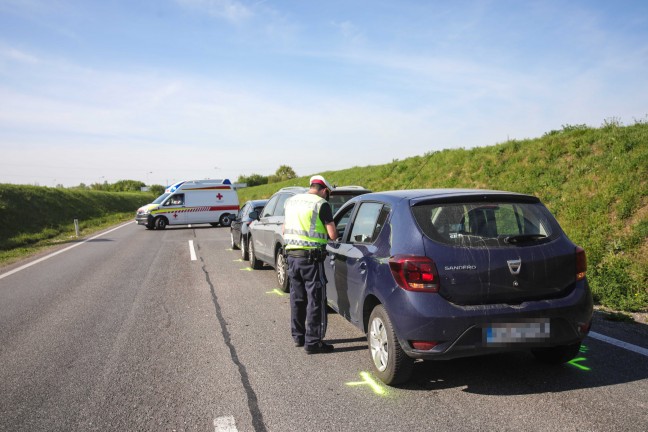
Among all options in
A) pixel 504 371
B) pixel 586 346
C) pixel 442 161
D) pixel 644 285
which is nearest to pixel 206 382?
pixel 504 371

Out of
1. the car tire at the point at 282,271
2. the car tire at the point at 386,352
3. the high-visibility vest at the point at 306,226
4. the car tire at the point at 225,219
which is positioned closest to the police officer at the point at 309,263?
the high-visibility vest at the point at 306,226

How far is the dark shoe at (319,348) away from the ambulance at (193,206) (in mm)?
21669

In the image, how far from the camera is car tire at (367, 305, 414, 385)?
4.04 metres

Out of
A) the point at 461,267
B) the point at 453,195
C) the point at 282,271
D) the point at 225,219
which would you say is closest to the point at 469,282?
the point at 461,267

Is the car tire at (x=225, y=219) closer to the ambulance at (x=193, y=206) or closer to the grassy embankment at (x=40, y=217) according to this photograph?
the ambulance at (x=193, y=206)

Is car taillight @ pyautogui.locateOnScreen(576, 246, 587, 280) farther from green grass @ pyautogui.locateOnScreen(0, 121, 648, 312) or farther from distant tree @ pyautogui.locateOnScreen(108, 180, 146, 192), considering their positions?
distant tree @ pyautogui.locateOnScreen(108, 180, 146, 192)

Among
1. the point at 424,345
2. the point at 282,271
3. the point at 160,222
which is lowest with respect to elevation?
the point at 160,222

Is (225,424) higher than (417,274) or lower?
lower

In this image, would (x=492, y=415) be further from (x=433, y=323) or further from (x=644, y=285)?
(x=644, y=285)

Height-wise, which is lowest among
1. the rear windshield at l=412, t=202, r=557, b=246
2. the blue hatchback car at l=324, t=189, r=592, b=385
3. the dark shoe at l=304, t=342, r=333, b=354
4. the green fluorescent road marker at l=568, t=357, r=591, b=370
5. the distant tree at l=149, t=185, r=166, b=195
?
the green fluorescent road marker at l=568, t=357, r=591, b=370

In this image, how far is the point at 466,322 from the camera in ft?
12.4

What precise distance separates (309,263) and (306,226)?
1.26 ft

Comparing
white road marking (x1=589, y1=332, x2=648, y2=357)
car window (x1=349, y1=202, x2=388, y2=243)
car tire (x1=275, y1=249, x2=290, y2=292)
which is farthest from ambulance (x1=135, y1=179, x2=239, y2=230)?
white road marking (x1=589, y1=332, x2=648, y2=357)

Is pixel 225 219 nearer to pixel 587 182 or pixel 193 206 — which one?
pixel 193 206
